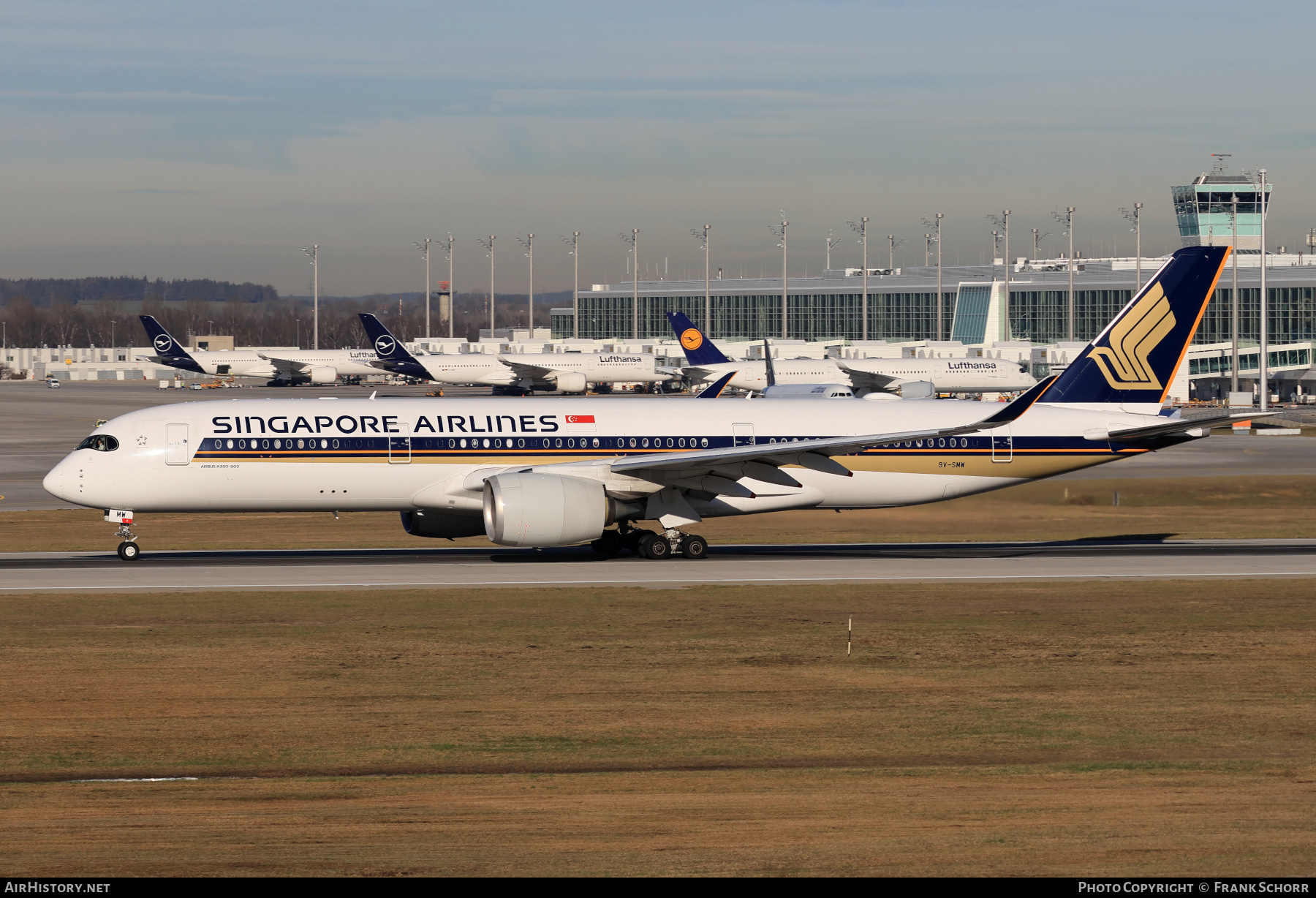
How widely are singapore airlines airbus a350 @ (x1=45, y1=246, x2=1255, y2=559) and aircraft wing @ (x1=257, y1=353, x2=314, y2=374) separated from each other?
140430mm

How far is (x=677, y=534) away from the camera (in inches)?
1467

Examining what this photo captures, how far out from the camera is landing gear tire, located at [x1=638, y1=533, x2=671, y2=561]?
37094mm

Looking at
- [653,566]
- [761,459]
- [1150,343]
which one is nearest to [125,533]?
[653,566]

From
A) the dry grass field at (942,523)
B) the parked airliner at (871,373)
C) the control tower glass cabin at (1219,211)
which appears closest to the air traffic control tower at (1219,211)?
the control tower glass cabin at (1219,211)

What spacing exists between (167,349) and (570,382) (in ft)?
168

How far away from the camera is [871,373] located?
133 m

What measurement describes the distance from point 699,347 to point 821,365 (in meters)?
12.2

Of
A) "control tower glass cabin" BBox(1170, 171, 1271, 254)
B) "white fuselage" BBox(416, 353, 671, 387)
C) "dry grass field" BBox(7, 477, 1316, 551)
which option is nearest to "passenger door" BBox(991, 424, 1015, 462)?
"dry grass field" BBox(7, 477, 1316, 551)

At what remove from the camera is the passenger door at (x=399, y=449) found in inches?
1427

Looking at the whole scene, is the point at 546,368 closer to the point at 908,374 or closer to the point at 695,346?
the point at 695,346

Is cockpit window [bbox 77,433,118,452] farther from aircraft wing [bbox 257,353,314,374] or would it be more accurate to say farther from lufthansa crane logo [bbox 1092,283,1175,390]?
aircraft wing [bbox 257,353,314,374]

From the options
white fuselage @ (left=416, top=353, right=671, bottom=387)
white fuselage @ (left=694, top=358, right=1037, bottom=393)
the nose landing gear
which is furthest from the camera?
white fuselage @ (left=416, top=353, right=671, bottom=387)

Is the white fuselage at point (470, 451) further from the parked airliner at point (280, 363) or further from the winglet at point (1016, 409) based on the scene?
the parked airliner at point (280, 363)
